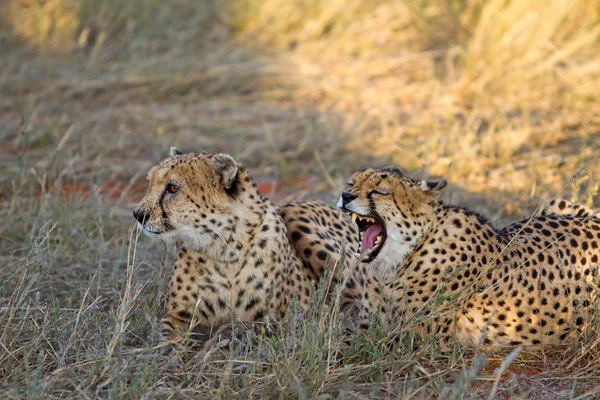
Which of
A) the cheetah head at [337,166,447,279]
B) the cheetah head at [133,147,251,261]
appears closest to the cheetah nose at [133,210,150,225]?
the cheetah head at [133,147,251,261]

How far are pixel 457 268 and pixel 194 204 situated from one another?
1.09 m

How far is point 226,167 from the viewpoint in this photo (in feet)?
11.7

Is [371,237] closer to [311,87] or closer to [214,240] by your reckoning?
[214,240]

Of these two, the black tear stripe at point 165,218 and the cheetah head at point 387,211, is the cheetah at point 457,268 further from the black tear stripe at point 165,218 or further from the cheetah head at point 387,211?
the black tear stripe at point 165,218

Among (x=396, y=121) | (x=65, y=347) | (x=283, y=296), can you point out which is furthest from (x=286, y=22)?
(x=65, y=347)

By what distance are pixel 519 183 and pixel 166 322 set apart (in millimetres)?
2897

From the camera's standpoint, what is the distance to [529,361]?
3.20m

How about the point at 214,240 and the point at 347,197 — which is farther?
the point at 214,240

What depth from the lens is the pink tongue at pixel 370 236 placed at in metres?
3.21

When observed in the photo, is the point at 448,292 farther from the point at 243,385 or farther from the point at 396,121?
the point at 396,121

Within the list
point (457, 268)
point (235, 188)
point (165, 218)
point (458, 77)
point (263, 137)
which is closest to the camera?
point (457, 268)

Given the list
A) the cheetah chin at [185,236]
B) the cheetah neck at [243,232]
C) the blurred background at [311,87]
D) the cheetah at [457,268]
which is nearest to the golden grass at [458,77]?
the blurred background at [311,87]

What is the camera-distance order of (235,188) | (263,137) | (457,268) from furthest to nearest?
1. (263,137)
2. (235,188)
3. (457,268)

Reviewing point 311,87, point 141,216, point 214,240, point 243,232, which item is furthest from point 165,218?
point 311,87
